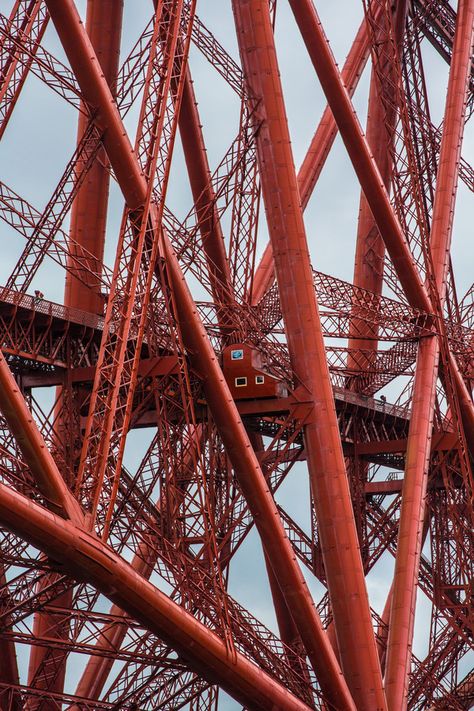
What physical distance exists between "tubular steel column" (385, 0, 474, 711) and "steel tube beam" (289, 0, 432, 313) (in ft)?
8.35

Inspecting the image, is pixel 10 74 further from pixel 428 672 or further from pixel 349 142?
pixel 428 672

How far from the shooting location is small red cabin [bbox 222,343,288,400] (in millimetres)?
40562

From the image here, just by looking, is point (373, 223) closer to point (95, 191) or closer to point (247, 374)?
point (95, 191)

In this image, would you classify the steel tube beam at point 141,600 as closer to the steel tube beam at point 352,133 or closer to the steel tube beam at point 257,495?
the steel tube beam at point 257,495

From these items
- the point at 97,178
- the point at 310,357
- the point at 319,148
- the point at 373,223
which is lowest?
the point at 310,357

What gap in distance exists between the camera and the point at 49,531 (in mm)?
27234

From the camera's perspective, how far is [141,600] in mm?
29125

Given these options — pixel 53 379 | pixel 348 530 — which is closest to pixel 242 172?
pixel 53 379

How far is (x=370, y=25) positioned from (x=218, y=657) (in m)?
19.9

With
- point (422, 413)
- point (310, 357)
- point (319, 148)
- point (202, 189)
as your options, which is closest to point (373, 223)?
point (319, 148)

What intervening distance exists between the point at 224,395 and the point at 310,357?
9.56 ft

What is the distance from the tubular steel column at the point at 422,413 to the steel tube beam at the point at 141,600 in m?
5.49

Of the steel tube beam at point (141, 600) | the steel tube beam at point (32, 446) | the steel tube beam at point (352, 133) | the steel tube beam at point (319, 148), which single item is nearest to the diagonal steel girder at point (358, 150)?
the steel tube beam at point (352, 133)

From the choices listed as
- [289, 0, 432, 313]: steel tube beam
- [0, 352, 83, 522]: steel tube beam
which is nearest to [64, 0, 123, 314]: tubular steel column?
[289, 0, 432, 313]: steel tube beam
